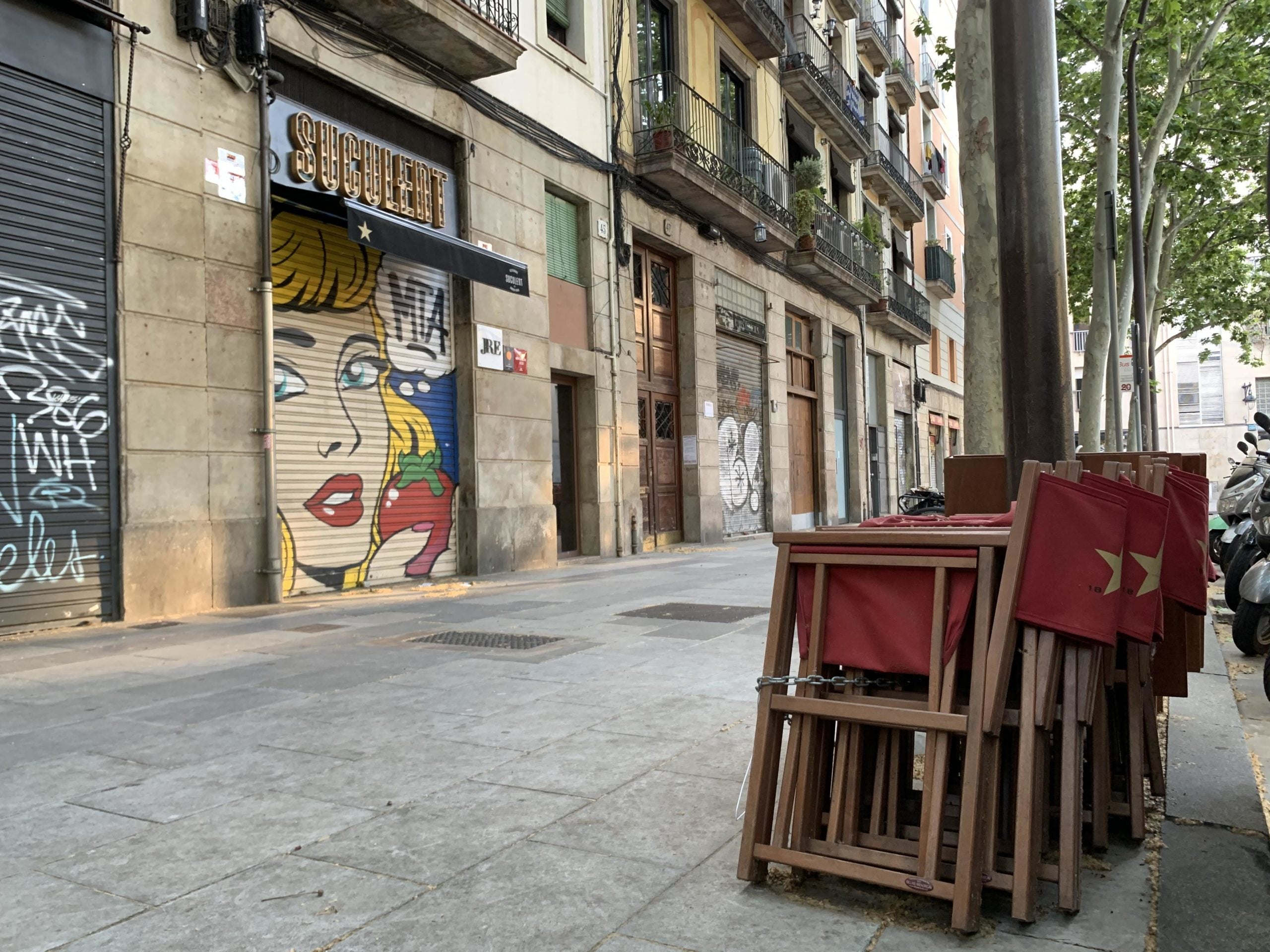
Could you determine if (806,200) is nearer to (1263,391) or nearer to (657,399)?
(657,399)

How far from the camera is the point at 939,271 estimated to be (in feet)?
107

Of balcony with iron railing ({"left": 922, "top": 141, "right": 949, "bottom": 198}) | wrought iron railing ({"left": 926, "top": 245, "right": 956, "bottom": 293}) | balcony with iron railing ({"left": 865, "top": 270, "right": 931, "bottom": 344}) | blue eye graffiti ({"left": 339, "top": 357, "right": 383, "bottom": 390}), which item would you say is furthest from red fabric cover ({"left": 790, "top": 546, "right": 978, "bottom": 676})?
balcony with iron railing ({"left": 922, "top": 141, "right": 949, "bottom": 198})

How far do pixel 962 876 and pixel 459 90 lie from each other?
434 inches

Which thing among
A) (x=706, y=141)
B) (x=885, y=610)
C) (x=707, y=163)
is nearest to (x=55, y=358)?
(x=885, y=610)

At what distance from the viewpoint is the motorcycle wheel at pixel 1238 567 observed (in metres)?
6.84

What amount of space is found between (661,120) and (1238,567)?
35.3 ft

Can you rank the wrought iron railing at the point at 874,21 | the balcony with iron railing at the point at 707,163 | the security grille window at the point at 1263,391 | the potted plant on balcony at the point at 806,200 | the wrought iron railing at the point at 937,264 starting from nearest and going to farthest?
the balcony with iron railing at the point at 707,163
the potted plant on balcony at the point at 806,200
the wrought iron railing at the point at 874,21
the wrought iron railing at the point at 937,264
the security grille window at the point at 1263,391

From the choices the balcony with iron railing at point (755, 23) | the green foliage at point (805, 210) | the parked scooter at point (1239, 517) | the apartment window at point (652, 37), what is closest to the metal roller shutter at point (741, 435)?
the green foliage at point (805, 210)

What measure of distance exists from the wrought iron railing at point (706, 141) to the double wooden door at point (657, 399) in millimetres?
1713

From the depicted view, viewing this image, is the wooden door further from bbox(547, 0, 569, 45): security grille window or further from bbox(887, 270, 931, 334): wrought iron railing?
bbox(547, 0, 569, 45): security grille window

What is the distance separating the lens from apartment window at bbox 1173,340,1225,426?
165 feet

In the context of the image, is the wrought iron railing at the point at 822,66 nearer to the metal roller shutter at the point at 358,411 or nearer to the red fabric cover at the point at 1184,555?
the metal roller shutter at the point at 358,411

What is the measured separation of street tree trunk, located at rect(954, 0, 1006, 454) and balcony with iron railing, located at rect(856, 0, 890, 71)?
2225cm

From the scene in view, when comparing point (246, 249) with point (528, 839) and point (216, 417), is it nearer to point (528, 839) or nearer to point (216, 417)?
point (216, 417)
